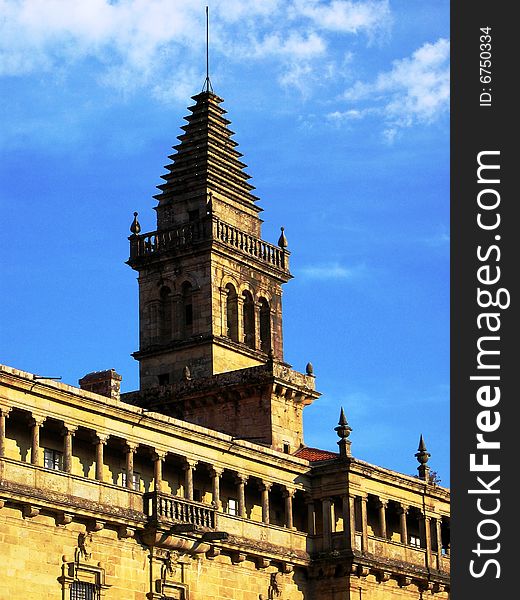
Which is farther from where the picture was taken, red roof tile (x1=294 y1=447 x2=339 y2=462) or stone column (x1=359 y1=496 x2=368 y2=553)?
red roof tile (x1=294 y1=447 x2=339 y2=462)

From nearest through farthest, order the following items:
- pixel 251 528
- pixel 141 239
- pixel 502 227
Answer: pixel 502 227 < pixel 251 528 < pixel 141 239

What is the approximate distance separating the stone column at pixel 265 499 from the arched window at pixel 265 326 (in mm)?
14831

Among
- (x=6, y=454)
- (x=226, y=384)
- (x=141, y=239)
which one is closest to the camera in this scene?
(x=6, y=454)

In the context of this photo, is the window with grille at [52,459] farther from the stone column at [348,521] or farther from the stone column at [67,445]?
the stone column at [348,521]

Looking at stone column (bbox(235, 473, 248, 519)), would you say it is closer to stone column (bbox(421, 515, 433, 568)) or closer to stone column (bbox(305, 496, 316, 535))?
stone column (bbox(305, 496, 316, 535))

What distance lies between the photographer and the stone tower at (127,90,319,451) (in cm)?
6850

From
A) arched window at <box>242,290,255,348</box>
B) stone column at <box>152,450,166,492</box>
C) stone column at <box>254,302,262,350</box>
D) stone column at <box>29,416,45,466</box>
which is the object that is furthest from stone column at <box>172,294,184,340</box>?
stone column at <box>29,416,45,466</box>

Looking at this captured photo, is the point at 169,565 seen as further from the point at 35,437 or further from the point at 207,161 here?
the point at 207,161

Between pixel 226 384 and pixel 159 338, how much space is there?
499 centimetres

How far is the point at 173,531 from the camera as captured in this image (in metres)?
52.8

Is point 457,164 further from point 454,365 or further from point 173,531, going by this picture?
point 173,531

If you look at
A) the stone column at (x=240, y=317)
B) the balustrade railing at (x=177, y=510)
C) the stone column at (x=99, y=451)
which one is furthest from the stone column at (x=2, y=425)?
the stone column at (x=240, y=317)

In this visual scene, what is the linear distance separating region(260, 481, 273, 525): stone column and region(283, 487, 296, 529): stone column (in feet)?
3.71

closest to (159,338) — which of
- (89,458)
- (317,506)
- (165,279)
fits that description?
(165,279)
